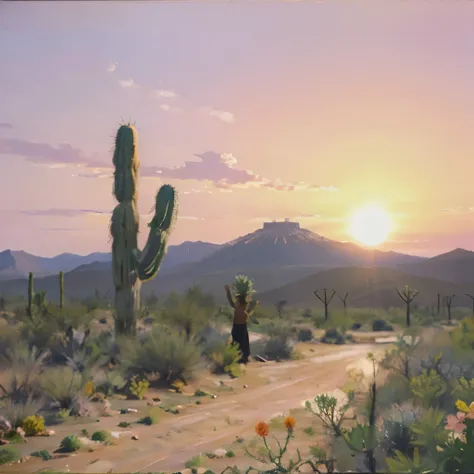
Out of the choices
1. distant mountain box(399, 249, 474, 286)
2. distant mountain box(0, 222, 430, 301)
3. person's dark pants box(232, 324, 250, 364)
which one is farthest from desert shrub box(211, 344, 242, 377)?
distant mountain box(0, 222, 430, 301)

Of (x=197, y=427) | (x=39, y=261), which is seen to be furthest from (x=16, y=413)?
(x=39, y=261)

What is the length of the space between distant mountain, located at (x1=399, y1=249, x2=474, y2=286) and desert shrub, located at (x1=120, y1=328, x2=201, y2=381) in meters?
44.4

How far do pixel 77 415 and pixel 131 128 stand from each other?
6.65m

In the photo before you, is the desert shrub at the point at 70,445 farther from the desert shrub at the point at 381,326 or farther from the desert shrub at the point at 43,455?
the desert shrub at the point at 381,326

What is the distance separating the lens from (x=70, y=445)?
7.01 meters

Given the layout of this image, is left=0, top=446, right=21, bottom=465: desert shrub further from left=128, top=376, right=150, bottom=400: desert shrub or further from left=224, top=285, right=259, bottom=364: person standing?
left=224, top=285, right=259, bottom=364: person standing

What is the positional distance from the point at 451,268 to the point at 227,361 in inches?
2086

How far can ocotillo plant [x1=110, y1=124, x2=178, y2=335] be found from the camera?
514 inches

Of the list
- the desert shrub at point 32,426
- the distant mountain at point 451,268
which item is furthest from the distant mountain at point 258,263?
the desert shrub at point 32,426

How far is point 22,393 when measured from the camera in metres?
9.48

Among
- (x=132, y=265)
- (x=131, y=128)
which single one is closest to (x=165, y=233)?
(x=132, y=265)

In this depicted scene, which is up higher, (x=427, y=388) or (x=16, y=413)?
(x=427, y=388)

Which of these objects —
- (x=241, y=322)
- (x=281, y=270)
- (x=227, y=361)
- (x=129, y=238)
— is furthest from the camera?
(x=281, y=270)

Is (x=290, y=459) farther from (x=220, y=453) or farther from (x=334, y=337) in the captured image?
(x=334, y=337)
